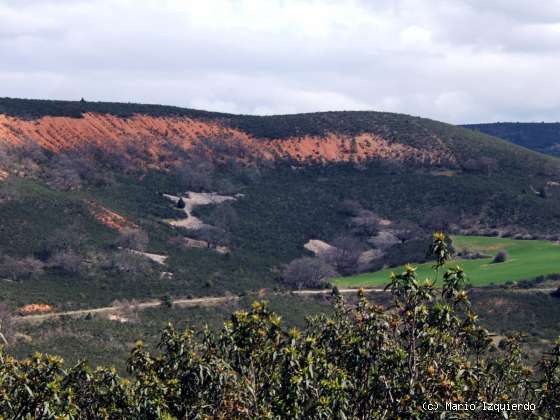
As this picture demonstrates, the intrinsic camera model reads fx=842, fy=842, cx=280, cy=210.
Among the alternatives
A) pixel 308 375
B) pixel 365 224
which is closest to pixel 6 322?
pixel 308 375

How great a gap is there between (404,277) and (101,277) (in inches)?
2421

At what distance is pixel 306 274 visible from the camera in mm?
95938

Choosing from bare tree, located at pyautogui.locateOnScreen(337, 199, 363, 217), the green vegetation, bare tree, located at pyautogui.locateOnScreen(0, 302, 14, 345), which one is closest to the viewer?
the green vegetation

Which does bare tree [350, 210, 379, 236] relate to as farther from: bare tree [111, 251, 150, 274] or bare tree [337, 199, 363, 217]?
bare tree [111, 251, 150, 274]

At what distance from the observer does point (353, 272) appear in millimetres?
105000

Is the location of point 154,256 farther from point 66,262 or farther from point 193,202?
point 193,202

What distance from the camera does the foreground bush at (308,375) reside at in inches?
1035

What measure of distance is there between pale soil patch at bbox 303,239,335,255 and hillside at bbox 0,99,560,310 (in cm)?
104

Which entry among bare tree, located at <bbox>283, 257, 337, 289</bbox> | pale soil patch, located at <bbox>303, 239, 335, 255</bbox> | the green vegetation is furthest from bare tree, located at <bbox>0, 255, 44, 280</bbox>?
pale soil patch, located at <bbox>303, 239, 335, 255</bbox>

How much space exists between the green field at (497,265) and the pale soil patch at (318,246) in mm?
10609

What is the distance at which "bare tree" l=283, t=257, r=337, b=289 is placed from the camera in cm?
9581

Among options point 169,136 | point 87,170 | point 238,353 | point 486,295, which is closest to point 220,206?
point 87,170

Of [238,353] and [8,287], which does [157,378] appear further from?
[8,287]

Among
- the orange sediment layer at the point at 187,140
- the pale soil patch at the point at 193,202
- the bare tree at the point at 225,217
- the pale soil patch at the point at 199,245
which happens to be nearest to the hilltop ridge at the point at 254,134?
the orange sediment layer at the point at 187,140
